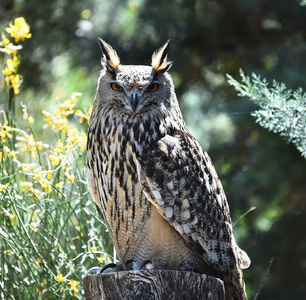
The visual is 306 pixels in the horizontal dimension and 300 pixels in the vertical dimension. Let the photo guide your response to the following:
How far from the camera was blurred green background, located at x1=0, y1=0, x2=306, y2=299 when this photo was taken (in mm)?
5086

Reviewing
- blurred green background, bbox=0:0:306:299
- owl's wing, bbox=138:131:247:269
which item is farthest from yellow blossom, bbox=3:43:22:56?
blurred green background, bbox=0:0:306:299

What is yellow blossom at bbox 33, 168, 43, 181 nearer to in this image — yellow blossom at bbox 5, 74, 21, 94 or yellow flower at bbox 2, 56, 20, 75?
yellow blossom at bbox 5, 74, 21, 94

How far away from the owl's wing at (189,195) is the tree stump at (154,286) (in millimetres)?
448

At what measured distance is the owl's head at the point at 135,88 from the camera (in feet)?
9.59

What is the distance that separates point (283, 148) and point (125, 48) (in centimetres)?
162

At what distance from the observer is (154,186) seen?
276 centimetres

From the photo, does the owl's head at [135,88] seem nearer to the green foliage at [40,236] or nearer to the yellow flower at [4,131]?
the green foliage at [40,236]

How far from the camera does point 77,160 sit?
10.6ft

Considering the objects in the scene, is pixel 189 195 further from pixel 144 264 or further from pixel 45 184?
pixel 45 184

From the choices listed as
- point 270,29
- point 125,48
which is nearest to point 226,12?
point 270,29

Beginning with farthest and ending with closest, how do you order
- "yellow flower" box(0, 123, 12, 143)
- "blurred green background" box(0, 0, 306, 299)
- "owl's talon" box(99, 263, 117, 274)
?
"blurred green background" box(0, 0, 306, 299), "yellow flower" box(0, 123, 12, 143), "owl's talon" box(99, 263, 117, 274)

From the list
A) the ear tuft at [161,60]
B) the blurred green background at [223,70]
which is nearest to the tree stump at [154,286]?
the ear tuft at [161,60]

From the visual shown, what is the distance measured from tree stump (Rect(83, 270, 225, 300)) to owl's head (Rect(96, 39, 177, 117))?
2.75 ft

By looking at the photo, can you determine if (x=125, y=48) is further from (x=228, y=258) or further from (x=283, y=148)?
(x=228, y=258)
